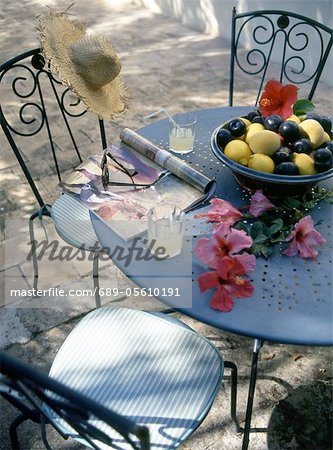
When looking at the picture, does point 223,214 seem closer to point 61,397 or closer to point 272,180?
point 272,180

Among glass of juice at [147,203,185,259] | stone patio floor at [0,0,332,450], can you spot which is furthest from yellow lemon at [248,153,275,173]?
stone patio floor at [0,0,332,450]

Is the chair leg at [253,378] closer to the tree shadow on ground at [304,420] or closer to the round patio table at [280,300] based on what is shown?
the round patio table at [280,300]

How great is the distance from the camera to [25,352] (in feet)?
6.63

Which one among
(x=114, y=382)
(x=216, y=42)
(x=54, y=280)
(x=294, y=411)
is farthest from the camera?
(x=216, y=42)

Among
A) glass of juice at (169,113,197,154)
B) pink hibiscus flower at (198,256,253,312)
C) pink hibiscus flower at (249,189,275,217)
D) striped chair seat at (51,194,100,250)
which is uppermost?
glass of juice at (169,113,197,154)

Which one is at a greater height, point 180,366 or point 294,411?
point 180,366

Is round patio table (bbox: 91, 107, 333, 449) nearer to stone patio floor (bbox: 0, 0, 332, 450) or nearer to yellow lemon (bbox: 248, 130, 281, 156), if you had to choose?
yellow lemon (bbox: 248, 130, 281, 156)

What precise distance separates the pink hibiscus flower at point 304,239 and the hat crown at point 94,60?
3.24 ft

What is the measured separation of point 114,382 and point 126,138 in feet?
2.73

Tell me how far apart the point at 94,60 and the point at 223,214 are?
836mm

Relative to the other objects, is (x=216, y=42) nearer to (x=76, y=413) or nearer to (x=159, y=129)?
(x=159, y=129)

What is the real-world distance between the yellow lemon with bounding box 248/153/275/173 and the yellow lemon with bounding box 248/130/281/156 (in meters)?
0.02

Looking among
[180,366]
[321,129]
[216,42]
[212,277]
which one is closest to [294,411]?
[180,366]

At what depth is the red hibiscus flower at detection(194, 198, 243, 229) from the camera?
134 centimetres
